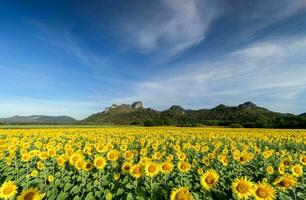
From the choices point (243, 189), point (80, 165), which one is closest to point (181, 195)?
point (243, 189)

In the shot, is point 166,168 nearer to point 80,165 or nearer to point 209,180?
point 209,180

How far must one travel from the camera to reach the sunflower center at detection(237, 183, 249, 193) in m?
5.03

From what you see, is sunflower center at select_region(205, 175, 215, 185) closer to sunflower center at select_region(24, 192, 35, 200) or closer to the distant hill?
sunflower center at select_region(24, 192, 35, 200)

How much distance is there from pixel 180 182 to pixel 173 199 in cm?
220

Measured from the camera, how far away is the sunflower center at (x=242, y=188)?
5032 millimetres

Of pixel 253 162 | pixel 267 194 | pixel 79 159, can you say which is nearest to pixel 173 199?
pixel 267 194

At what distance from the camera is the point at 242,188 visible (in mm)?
5070

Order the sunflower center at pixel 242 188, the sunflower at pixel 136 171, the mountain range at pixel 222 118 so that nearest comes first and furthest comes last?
1. the sunflower center at pixel 242 188
2. the sunflower at pixel 136 171
3. the mountain range at pixel 222 118

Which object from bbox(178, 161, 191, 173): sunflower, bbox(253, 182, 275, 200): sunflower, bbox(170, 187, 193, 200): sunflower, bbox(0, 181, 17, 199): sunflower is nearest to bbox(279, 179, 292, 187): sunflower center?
bbox(253, 182, 275, 200): sunflower

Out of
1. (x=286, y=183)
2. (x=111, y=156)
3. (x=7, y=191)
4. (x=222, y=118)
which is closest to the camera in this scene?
(x=7, y=191)

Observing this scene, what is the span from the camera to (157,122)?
257ft

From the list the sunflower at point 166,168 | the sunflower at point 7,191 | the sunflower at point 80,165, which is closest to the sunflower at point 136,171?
the sunflower at point 166,168

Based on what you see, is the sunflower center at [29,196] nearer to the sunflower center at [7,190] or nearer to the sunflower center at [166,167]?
the sunflower center at [7,190]

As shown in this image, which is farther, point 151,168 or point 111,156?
point 111,156
